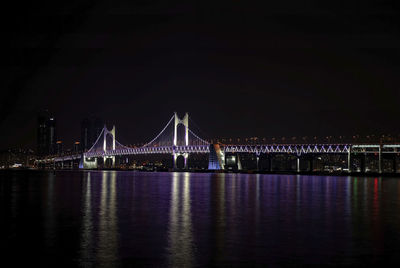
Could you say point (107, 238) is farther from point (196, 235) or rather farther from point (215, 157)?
point (215, 157)

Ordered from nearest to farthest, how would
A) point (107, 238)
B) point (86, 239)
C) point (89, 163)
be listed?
point (86, 239)
point (107, 238)
point (89, 163)

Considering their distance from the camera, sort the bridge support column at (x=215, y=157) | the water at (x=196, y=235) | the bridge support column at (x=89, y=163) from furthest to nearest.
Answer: the bridge support column at (x=89, y=163)
the bridge support column at (x=215, y=157)
the water at (x=196, y=235)

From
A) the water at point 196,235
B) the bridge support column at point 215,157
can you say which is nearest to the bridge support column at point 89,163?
the bridge support column at point 215,157

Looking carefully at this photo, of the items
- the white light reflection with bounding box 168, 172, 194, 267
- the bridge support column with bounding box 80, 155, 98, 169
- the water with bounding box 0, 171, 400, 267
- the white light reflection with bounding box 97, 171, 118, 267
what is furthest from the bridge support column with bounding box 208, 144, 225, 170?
the white light reflection with bounding box 97, 171, 118, 267

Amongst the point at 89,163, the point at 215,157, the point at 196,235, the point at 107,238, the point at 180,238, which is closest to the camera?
the point at 107,238

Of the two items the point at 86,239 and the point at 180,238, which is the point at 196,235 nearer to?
the point at 180,238

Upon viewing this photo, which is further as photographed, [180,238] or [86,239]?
[180,238]

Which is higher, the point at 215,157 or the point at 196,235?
the point at 215,157

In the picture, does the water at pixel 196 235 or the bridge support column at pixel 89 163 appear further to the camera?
the bridge support column at pixel 89 163

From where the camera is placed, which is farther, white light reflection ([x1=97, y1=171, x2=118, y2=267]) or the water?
the water

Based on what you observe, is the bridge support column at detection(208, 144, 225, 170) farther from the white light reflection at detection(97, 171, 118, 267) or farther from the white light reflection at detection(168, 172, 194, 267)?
the white light reflection at detection(97, 171, 118, 267)

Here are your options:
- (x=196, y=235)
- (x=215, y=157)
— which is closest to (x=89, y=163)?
(x=215, y=157)

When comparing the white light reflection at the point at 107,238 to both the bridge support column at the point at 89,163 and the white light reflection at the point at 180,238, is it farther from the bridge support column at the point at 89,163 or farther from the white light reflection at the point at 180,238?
the bridge support column at the point at 89,163

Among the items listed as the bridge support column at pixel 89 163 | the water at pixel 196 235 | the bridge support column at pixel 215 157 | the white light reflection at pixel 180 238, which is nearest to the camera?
the white light reflection at pixel 180 238
